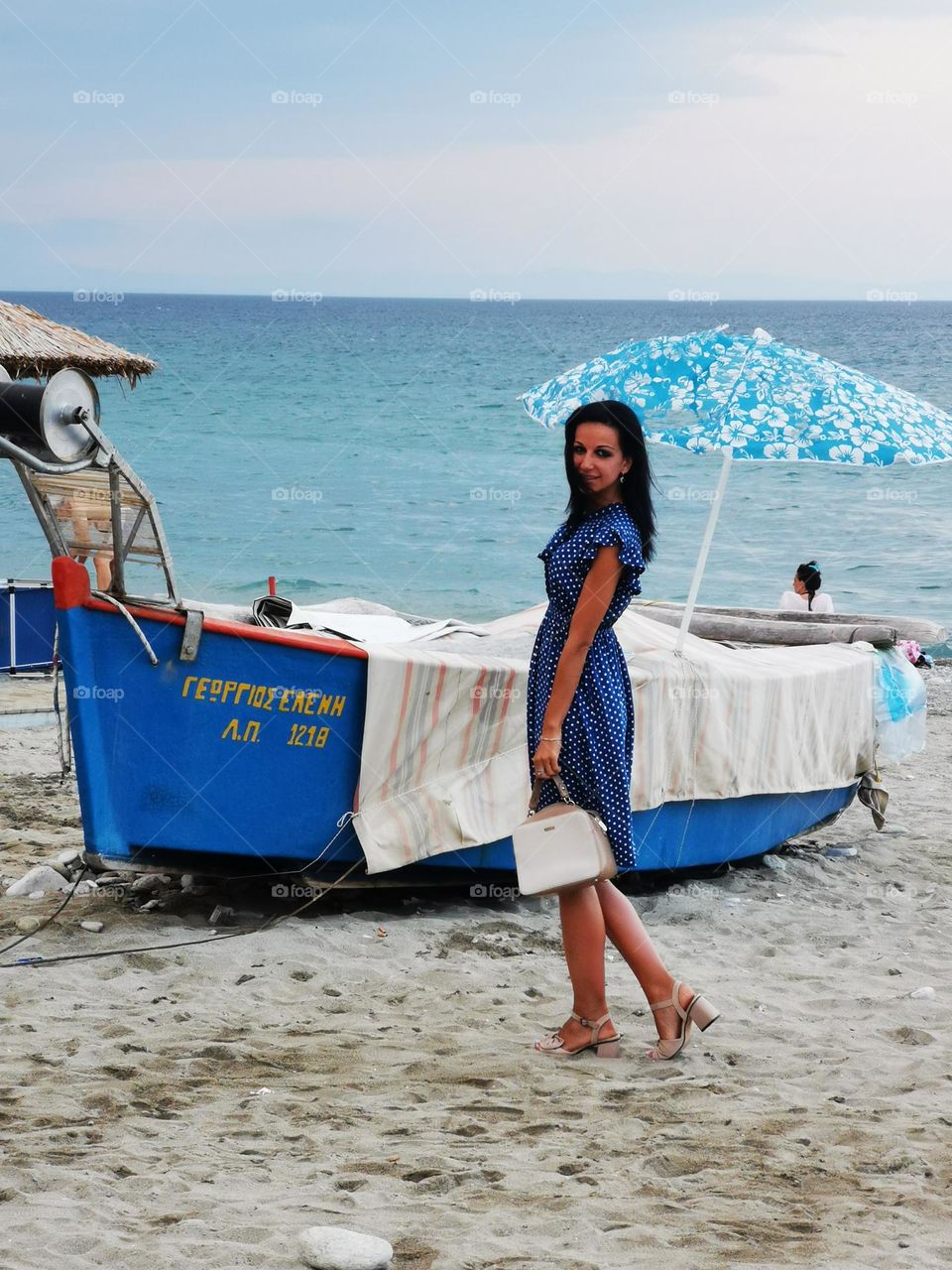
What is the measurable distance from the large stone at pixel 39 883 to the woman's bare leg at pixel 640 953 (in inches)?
104

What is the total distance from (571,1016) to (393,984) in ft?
2.69

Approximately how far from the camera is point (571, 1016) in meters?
4.03

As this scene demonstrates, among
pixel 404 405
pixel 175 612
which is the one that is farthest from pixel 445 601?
pixel 404 405

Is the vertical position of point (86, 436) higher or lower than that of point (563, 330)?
lower

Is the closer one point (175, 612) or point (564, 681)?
point (564, 681)

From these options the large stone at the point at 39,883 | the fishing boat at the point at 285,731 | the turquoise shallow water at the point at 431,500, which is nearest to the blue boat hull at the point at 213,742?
the fishing boat at the point at 285,731

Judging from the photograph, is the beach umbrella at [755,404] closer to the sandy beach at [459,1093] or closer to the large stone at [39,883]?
the sandy beach at [459,1093]

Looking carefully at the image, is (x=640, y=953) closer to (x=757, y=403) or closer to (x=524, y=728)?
(x=524, y=728)

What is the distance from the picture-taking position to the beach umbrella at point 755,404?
5465 mm

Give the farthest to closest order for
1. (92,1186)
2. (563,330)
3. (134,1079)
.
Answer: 1. (563,330)
2. (134,1079)
3. (92,1186)

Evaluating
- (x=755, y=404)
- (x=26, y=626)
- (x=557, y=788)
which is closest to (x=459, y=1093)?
(x=557, y=788)

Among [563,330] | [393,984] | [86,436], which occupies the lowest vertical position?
[393,984]

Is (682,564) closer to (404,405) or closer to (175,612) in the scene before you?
(175,612)

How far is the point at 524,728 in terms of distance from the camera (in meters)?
5.42
